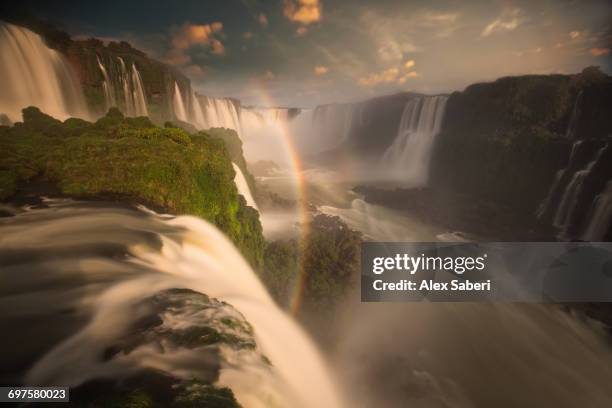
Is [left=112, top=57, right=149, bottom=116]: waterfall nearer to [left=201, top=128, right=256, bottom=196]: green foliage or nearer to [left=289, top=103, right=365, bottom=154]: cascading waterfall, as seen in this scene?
[left=201, top=128, right=256, bottom=196]: green foliage

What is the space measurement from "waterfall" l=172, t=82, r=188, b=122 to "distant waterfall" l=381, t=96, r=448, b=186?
26.7 metres

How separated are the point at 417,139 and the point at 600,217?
2076 centimetres

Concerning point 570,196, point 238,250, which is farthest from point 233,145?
point 570,196

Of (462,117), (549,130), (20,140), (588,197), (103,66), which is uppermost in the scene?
(103,66)

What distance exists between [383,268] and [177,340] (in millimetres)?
11678

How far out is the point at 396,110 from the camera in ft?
148

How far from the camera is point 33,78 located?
14117mm

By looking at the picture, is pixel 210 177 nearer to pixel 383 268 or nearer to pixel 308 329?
pixel 308 329

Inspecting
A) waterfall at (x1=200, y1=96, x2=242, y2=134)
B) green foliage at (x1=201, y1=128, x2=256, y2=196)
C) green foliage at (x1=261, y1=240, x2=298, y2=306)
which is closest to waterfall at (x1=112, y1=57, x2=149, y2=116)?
waterfall at (x1=200, y1=96, x2=242, y2=134)

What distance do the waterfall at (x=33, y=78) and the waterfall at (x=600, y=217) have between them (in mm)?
30808

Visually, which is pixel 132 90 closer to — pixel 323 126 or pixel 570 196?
pixel 570 196

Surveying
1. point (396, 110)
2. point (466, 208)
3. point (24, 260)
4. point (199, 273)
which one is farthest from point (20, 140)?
point (396, 110)

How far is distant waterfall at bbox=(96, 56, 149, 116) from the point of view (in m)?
19.3

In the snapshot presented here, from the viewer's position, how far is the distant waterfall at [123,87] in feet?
63.4
